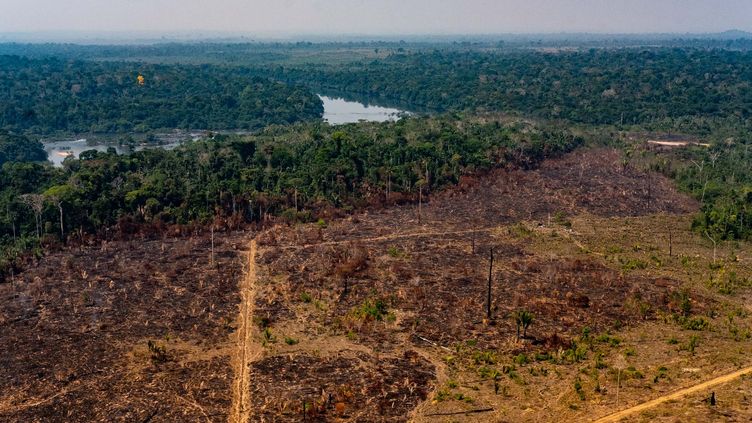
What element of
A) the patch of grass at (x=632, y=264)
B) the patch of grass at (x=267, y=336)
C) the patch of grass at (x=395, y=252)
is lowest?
the patch of grass at (x=267, y=336)

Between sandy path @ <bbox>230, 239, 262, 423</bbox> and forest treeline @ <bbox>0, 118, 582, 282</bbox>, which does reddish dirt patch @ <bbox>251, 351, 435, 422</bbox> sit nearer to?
sandy path @ <bbox>230, 239, 262, 423</bbox>

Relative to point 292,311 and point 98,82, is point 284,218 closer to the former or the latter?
point 292,311

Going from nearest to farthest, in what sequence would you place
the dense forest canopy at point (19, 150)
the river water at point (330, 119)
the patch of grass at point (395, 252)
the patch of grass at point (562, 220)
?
the patch of grass at point (395, 252) < the patch of grass at point (562, 220) < the dense forest canopy at point (19, 150) < the river water at point (330, 119)

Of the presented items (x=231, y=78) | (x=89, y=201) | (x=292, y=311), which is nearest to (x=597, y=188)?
(x=292, y=311)

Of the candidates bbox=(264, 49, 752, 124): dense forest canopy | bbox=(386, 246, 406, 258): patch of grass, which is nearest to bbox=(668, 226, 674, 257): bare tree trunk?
bbox=(386, 246, 406, 258): patch of grass

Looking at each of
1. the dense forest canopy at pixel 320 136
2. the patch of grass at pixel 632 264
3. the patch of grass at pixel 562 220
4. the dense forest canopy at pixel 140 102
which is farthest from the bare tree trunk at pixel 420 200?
the dense forest canopy at pixel 140 102

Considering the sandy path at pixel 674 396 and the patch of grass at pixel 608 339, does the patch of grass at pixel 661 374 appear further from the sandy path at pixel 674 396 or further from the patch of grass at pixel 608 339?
the patch of grass at pixel 608 339
